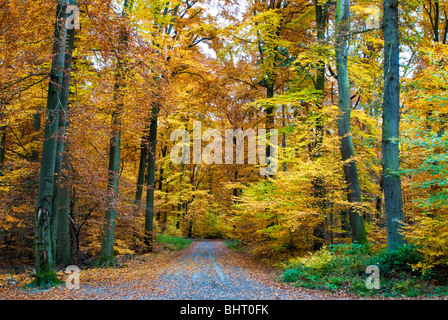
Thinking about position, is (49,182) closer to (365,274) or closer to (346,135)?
(365,274)

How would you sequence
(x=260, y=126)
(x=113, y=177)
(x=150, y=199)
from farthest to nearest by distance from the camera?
(x=260, y=126), (x=150, y=199), (x=113, y=177)

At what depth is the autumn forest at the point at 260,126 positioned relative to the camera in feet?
21.2

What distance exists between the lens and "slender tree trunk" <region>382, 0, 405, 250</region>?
24.1ft

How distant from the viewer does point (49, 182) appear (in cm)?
646

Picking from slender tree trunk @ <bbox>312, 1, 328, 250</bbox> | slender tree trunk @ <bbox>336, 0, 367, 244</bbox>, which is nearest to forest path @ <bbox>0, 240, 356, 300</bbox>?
slender tree trunk @ <bbox>312, 1, 328, 250</bbox>

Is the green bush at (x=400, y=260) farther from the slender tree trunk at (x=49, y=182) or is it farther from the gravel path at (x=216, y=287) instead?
the slender tree trunk at (x=49, y=182)

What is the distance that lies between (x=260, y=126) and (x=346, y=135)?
7.62 m

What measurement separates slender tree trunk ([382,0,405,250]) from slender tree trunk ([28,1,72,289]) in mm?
8461

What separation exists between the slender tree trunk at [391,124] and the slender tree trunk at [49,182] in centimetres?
846

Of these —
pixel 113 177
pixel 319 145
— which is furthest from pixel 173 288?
pixel 319 145

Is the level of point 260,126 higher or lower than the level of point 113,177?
higher

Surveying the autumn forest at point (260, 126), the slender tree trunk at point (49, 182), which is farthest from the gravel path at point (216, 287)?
the slender tree trunk at point (49, 182)

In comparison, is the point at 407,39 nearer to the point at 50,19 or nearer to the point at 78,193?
the point at 50,19

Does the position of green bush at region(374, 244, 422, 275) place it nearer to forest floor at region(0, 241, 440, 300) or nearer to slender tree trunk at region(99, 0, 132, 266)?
forest floor at region(0, 241, 440, 300)
